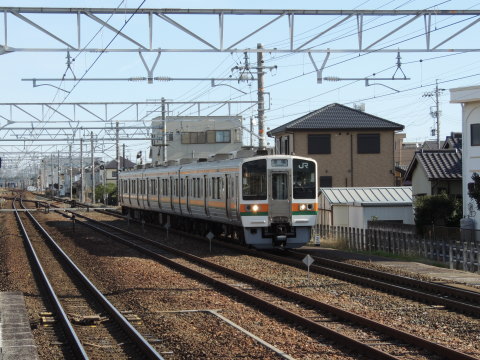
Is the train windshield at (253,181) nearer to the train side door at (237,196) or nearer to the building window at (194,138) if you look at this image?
the train side door at (237,196)

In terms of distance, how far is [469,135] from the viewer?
24.1 metres

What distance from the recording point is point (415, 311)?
11156 millimetres

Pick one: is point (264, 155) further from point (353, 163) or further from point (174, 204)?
point (353, 163)

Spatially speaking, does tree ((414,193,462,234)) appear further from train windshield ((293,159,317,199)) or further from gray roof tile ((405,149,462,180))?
train windshield ((293,159,317,199))

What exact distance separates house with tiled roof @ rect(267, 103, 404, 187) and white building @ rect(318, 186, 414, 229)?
461 cm

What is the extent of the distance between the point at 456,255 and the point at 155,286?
23.6 feet

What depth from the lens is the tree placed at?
24359mm

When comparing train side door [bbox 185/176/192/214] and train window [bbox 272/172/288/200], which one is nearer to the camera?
train window [bbox 272/172/288/200]

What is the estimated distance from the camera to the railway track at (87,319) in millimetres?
8898

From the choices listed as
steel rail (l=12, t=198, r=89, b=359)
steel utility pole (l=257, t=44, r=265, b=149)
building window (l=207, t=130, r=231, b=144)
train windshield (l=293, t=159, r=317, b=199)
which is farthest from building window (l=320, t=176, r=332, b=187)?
building window (l=207, t=130, r=231, b=144)

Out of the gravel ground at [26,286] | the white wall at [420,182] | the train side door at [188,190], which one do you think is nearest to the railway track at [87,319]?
the gravel ground at [26,286]

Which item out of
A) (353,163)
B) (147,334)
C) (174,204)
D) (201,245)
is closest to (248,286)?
(147,334)

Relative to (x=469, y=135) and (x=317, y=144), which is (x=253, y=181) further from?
(x=317, y=144)

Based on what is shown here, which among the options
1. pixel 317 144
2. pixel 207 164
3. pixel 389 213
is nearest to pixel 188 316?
pixel 207 164
